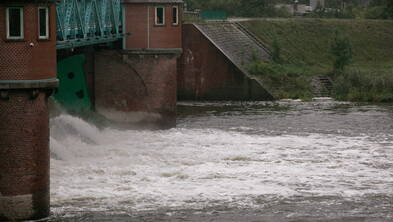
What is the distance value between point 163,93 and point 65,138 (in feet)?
31.6

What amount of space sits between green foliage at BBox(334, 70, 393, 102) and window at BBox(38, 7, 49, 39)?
41454 millimetres

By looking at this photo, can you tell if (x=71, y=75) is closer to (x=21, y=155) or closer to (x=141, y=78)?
(x=141, y=78)

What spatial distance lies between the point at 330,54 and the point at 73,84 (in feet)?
111

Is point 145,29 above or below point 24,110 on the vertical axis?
above

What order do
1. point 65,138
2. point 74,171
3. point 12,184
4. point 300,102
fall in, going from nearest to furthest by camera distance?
point 12,184, point 74,171, point 65,138, point 300,102

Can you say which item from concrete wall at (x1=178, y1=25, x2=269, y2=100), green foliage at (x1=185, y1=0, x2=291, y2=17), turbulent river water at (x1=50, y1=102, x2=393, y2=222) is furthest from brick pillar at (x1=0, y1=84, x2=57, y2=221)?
green foliage at (x1=185, y1=0, x2=291, y2=17)

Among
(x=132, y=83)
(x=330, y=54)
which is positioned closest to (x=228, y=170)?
(x=132, y=83)

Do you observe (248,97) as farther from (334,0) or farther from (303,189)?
(334,0)

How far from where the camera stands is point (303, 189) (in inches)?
1346

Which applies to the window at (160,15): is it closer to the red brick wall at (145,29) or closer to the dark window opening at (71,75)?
the red brick wall at (145,29)

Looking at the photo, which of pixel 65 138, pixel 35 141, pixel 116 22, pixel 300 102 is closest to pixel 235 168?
pixel 65 138

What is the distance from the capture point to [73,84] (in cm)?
5297

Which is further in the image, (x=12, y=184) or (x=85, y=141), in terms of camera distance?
(x=85, y=141)

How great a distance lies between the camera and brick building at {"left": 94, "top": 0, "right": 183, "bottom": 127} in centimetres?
5294
